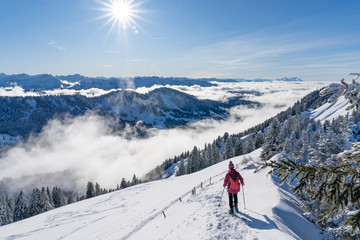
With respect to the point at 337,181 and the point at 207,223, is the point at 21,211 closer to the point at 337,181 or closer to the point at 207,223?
the point at 207,223

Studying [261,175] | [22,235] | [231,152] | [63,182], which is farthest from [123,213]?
[63,182]

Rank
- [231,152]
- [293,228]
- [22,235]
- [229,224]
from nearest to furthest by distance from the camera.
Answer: [229,224] → [293,228] → [22,235] → [231,152]

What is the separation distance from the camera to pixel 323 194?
15.5ft

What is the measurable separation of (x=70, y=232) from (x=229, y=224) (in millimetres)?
19909

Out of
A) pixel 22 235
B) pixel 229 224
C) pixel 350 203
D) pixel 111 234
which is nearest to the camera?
pixel 350 203

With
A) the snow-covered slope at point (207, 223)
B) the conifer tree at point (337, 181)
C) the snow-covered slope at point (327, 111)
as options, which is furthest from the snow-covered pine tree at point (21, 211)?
the snow-covered slope at point (327, 111)

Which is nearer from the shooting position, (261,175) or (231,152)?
(261,175)

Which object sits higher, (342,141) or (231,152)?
(342,141)

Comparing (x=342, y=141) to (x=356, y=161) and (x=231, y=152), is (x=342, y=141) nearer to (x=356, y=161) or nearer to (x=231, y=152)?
(x=356, y=161)

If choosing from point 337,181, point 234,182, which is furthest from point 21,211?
point 337,181

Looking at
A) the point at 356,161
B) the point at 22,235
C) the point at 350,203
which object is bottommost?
the point at 22,235

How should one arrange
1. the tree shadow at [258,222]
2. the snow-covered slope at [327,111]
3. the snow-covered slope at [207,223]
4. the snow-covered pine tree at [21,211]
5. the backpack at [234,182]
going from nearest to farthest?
the tree shadow at [258,222], the snow-covered slope at [207,223], the backpack at [234,182], the snow-covered pine tree at [21,211], the snow-covered slope at [327,111]

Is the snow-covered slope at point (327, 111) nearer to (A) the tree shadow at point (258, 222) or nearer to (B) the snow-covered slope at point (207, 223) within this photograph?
(B) the snow-covered slope at point (207, 223)

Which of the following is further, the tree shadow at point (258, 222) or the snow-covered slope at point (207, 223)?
the snow-covered slope at point (207, 223)
